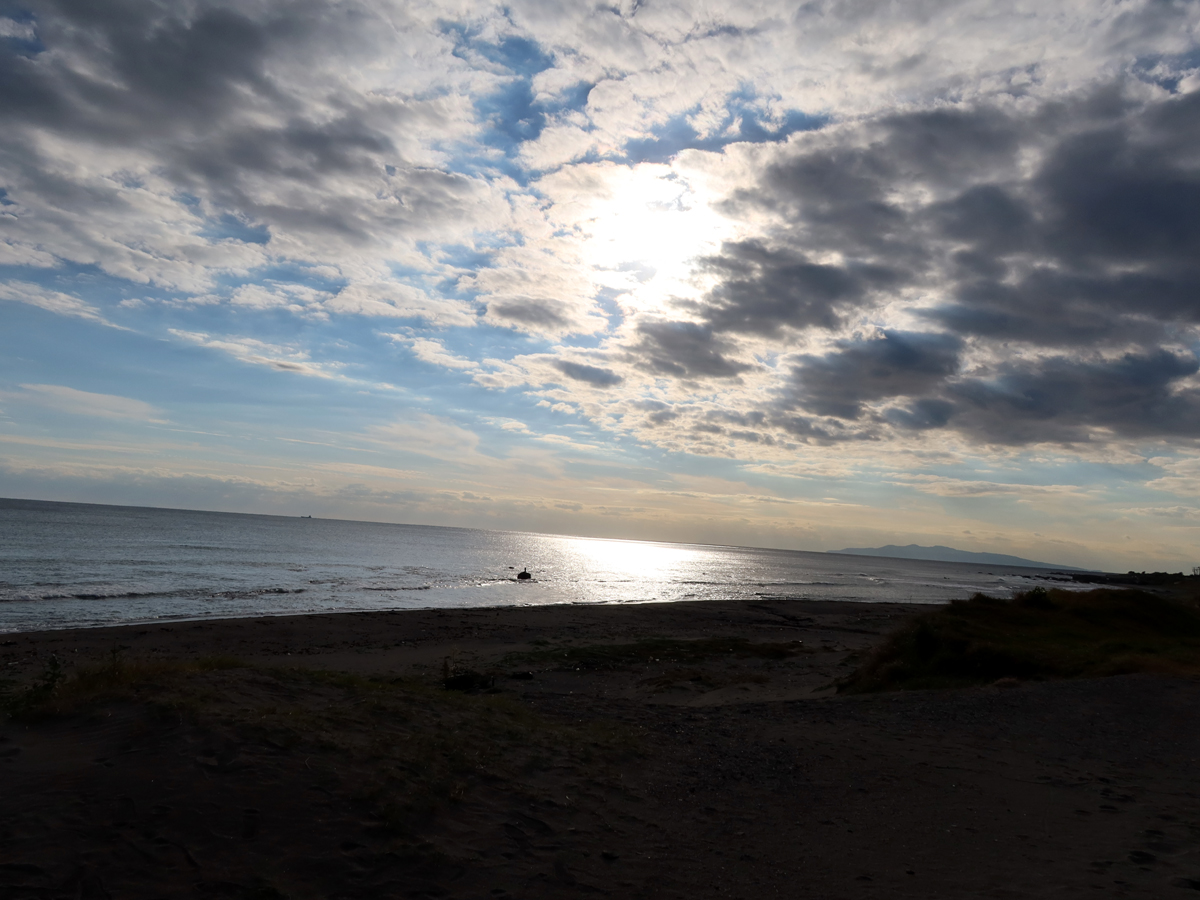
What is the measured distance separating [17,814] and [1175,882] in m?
10.5

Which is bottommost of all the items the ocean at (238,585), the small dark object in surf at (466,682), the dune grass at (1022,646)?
the ocean at (238,585)

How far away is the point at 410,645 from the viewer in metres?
24.7

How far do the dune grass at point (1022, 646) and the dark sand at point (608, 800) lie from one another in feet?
9.08

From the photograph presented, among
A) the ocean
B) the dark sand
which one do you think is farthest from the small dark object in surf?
the ocean

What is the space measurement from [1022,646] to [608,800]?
15.3 metres

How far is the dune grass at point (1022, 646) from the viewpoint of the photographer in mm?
16656

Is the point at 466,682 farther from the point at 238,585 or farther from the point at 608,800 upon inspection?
the point at 238,585

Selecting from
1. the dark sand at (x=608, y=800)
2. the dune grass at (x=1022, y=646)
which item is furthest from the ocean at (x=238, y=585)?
the dune grass at (x=1022, y=646)

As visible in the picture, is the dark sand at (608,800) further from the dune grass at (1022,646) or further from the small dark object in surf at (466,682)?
the dune grass at (1022,646)

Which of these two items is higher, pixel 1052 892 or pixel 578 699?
pixel 1052 892

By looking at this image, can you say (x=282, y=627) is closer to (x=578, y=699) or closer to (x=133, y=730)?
(x=578, y=699)

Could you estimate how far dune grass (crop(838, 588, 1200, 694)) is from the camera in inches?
656

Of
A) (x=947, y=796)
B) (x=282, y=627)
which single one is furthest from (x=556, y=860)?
(x=282, y=627)

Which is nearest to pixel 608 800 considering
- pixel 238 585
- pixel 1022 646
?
pixel 1022 646
